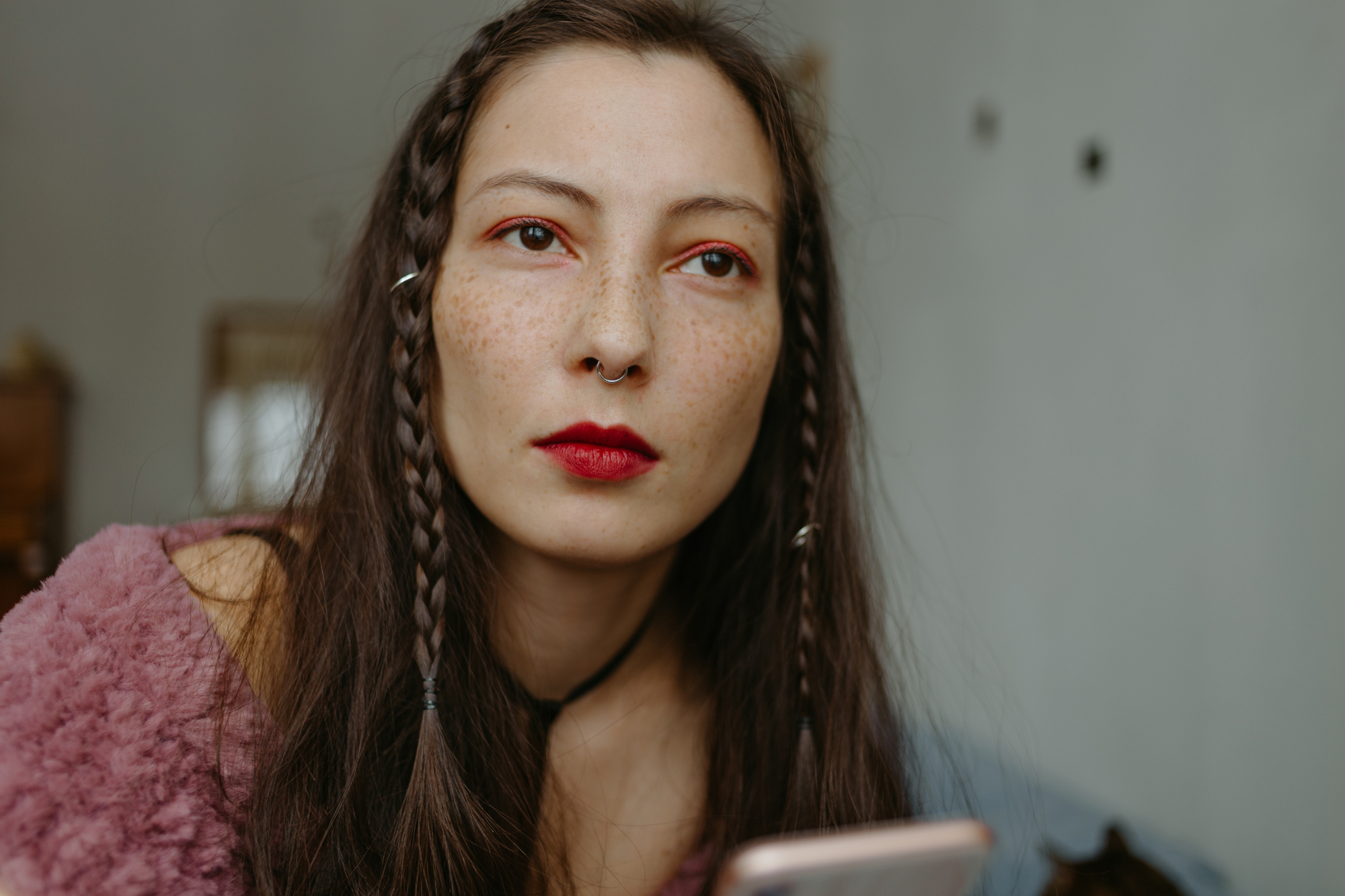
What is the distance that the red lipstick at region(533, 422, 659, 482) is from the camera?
0.87 metres

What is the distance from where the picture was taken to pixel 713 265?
0.97m

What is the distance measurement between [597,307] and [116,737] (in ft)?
1.76

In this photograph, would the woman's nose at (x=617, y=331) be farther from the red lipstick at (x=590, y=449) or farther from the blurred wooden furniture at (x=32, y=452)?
the blurred wooden furniture at (x=32, y=452)

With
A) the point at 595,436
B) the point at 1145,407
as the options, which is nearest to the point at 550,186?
the point at 595,436

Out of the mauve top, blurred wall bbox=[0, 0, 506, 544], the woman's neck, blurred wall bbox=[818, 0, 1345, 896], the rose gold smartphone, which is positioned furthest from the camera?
blurred wall bbox=[0, 0, 506, 544]

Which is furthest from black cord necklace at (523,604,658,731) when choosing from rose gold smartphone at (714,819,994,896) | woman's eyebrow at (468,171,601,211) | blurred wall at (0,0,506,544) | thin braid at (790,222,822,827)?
blurred wall at (0,0,506,544)

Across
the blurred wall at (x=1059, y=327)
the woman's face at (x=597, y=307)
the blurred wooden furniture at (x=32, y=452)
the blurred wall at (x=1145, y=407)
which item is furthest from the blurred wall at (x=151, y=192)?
the woman's face at (x=597, y=307)

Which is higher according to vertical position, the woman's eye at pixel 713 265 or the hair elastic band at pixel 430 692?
the woman's eye at pixel 713 265

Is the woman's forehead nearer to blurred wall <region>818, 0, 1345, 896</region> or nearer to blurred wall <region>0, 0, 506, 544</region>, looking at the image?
blurred wall <region>818, 0, 1345, 896</region>

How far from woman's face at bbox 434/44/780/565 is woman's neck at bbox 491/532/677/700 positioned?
94mm

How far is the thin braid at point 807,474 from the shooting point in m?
1.07

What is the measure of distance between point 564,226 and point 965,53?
7.93 ft

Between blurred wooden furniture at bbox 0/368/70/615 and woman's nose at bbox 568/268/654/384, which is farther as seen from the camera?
blurred wooden furniture at bbox 0/368/70/615

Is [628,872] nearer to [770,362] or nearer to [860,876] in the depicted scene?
[770,362]
